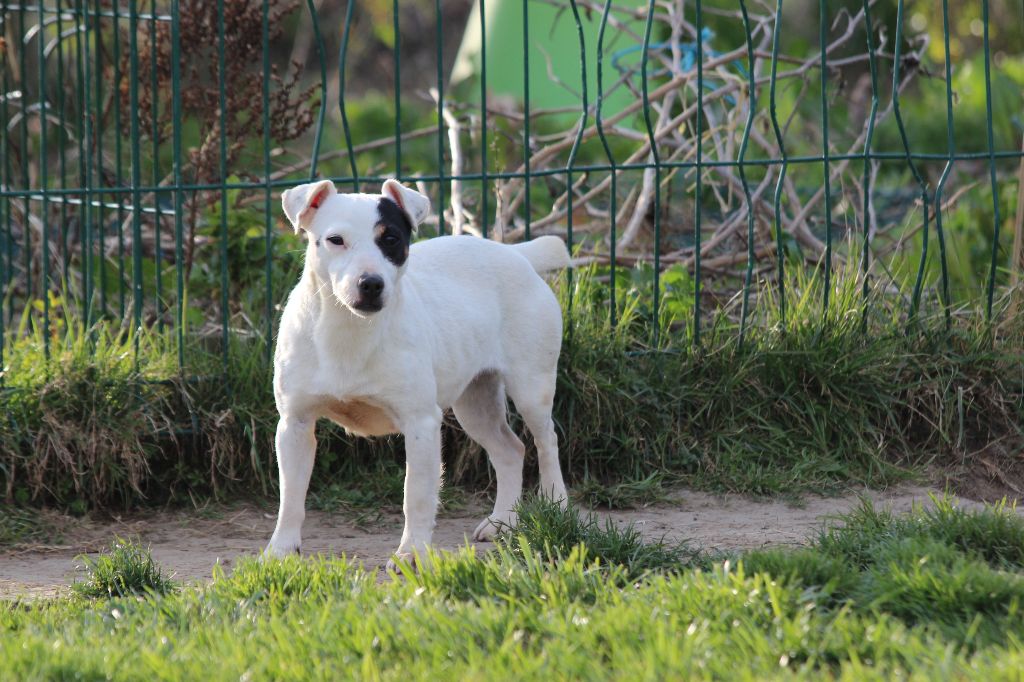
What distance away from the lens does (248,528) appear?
4859 millimetres

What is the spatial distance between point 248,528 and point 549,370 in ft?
4.23

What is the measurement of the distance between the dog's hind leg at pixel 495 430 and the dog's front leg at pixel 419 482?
670mm

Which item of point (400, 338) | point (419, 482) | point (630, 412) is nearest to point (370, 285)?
point (400, 338)

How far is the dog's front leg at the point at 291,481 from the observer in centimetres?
416

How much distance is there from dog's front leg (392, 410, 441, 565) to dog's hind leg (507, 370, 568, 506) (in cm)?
69

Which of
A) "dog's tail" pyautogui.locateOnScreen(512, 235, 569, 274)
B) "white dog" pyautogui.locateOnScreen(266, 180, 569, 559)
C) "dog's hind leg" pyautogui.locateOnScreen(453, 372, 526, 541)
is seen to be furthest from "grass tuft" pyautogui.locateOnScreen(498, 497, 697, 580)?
"dog's tail" pyautogui.locateOnScreen(512, 235, 569, 274)

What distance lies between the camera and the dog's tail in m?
5.05

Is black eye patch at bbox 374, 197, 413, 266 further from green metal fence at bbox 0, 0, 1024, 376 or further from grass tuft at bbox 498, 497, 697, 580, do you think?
green metal fence at bbox 0, 0, 1024, 376

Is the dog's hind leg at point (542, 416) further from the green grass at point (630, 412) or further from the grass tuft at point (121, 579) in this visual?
the grass tuft at point (121, 579)

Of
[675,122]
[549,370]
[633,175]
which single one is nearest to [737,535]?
[549,370]

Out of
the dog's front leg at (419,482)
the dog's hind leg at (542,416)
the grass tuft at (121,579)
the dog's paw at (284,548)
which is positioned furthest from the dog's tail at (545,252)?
the grass tuft at (121,579)

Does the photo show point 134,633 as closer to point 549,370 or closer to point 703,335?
point 549,370

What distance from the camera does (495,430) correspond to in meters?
4.90

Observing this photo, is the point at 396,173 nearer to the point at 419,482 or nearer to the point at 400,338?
the point at 400,338
